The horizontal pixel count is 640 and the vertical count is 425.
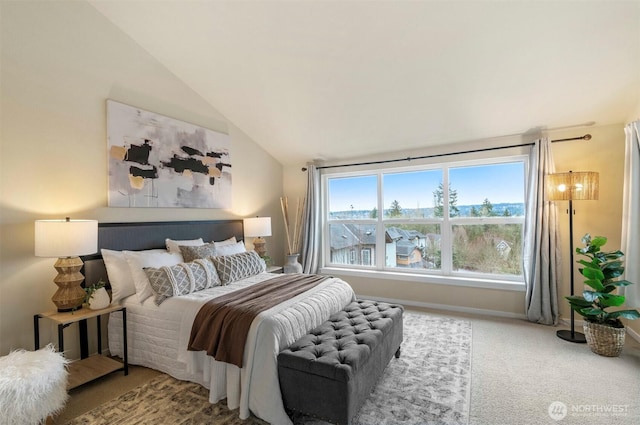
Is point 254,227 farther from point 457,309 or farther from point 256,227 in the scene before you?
point 457,309

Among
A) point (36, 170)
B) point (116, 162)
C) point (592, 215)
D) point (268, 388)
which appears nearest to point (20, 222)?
point (36, 170)

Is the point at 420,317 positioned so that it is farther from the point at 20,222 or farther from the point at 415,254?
the point at 20,222

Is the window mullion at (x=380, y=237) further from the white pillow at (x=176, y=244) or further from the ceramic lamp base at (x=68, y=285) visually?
the ceramic lamp base at (x=68, y=285)

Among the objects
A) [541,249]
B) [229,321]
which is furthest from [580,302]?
[229,321]

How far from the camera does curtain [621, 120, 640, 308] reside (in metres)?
2.69

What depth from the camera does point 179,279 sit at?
2521mm

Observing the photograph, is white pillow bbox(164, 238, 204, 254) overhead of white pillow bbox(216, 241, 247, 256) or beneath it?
overhead

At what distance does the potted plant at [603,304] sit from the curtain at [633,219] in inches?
3.9

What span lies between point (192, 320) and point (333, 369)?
1.17m

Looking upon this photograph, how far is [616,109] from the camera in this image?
2.98m

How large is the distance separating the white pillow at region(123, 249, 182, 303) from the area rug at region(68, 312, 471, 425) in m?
0.70

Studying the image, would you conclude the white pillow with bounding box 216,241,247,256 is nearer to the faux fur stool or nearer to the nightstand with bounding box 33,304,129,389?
the nightstand with bounding box 33,304,129,389

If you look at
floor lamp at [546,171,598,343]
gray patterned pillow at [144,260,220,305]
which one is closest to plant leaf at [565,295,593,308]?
floor lamp at [546,171,598,343]

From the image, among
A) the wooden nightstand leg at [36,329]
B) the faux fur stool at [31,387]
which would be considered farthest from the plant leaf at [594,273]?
the wooden nightstand leg at [36,329]
